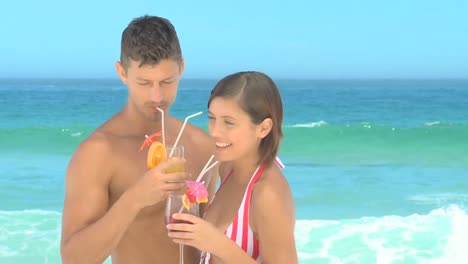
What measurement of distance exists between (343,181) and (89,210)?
9397 mm

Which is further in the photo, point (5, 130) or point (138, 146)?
point (5, 130)

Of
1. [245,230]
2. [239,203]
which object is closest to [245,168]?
[239,203]

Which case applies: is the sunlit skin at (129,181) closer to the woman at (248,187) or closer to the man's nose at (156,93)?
the man's nose at (156,93)

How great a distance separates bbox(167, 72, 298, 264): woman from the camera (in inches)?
A: 86.9

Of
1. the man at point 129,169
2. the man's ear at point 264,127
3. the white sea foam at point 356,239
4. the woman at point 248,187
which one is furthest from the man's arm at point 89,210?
the white sea foam at point 356,239

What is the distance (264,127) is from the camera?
240 centimetres

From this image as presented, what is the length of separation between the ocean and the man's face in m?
5.06

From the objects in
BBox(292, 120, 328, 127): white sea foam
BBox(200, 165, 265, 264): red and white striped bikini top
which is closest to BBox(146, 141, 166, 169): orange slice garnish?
BBox(200, 165, 265, 264): red and white striped bikini top

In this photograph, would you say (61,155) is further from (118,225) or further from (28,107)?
(118,225)

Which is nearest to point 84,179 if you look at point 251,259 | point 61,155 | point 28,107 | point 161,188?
point 161,188

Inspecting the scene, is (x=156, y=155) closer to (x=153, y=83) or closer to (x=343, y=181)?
(x=153, y=83)

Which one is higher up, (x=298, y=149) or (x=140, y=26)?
(x=140, y=26)

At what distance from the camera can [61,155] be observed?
14938mm

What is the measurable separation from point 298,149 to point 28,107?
13081 millimetres
